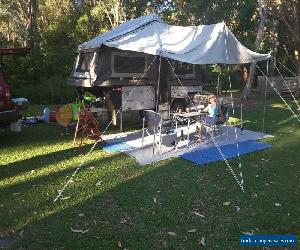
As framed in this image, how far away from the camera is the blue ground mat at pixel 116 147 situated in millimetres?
8430

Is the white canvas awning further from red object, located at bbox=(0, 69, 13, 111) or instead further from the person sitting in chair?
red object, located at bbox=(0, 69, 13, 111)

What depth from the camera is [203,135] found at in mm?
9367

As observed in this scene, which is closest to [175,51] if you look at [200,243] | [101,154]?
[101,154]

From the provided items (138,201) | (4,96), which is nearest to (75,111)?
(4,96)

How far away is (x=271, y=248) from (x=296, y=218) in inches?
36.6

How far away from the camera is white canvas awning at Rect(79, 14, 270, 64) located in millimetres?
8461

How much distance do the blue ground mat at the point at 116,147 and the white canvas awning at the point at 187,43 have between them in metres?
2.22

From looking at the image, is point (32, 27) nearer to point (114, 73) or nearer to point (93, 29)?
point (93, 29)

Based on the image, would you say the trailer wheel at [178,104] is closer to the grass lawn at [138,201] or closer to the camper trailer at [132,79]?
the camper trailer at [132,79]

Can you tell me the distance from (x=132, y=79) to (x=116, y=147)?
2.76m

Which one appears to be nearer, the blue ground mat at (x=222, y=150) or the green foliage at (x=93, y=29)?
the blue ground mat at (x=222, y=150)

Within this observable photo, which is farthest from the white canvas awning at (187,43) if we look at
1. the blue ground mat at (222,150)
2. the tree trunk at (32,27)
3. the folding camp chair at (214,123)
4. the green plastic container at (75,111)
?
the tree trunk at (32,27)

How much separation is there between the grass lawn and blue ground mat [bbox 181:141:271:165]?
221 mm

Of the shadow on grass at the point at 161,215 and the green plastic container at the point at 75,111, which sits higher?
the green plastic container at the point at 75,111
